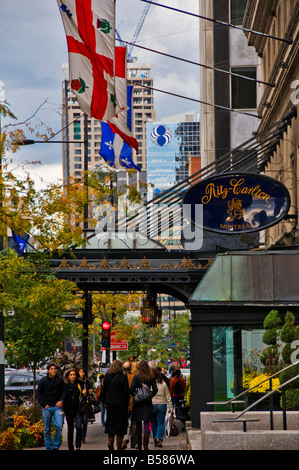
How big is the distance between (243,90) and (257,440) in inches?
1468

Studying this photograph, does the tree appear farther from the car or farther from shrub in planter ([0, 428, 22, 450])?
the car

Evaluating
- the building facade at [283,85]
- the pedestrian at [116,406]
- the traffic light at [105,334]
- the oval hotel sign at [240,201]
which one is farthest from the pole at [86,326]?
the pedestrian at [116,406]

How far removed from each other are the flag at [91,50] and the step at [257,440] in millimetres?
8597

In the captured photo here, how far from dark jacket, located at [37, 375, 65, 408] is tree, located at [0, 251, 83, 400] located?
1661 mm

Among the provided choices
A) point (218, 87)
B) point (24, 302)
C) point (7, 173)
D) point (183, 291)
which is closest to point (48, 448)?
point (24, 302)

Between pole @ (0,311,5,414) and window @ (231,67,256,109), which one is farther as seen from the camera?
window @ (231,67,256,109)

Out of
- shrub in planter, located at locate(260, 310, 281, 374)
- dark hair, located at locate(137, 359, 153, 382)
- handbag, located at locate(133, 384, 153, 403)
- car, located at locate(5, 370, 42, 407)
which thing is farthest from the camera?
car, located at locate(5, 370, 42, 407)

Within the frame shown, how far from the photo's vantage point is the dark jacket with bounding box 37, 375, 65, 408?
16.5 m

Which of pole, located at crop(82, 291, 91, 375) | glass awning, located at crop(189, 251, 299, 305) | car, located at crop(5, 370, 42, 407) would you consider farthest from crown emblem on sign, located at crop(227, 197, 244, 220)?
car, located at crop(5, 370, 42, 407)

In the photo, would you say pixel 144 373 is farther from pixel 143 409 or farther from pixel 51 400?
pixel 51 400

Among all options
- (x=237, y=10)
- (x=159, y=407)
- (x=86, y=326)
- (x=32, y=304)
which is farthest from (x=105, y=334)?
(x=237, y=10)

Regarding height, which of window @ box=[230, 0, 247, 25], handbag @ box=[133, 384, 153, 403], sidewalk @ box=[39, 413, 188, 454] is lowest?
sidewalk @ box=[39, 413, 188, 454]

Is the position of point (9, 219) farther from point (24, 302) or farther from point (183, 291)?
point (183, 291)

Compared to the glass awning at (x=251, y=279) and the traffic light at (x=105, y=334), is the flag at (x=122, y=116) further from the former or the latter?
the traffic light at (x=105, y=334)
